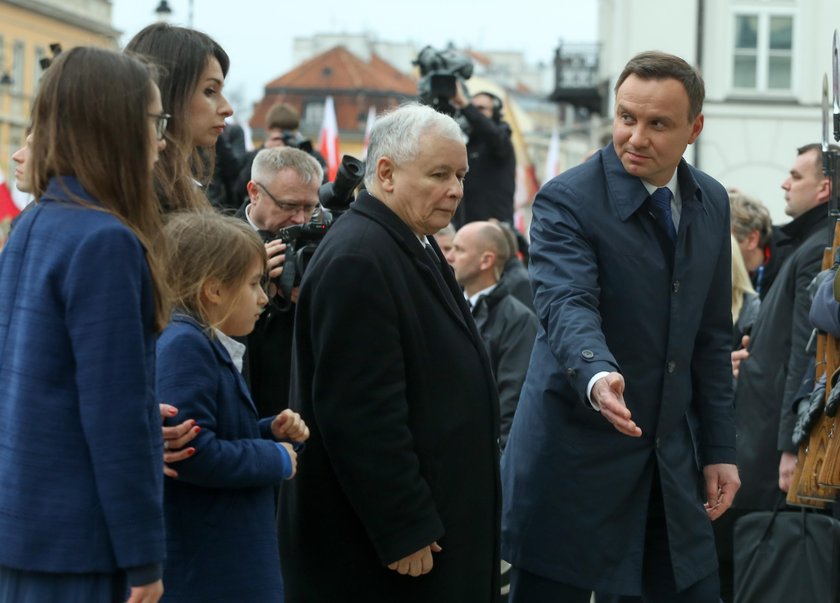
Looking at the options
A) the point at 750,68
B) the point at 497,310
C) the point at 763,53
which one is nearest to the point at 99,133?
the point at 497,310

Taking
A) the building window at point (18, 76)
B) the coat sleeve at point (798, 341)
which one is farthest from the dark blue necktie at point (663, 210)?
the building window at point (18, 76)

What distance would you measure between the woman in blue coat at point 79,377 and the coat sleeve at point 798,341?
3.98 m

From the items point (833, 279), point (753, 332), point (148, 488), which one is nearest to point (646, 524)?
point (833, 279)

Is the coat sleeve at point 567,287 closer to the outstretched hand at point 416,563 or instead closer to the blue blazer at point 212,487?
the outstretched hand at point 416,563

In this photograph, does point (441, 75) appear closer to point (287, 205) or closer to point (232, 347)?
point (287, 205)

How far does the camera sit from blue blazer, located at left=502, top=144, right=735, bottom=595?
497 cm

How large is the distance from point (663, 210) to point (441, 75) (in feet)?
14.2

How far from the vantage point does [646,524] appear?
5.13m

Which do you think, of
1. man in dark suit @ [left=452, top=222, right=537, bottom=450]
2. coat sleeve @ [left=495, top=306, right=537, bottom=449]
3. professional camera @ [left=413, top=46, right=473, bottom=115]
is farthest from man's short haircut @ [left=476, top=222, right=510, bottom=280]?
professional camera @ [left=413, top=46, right=473, bottom=115]

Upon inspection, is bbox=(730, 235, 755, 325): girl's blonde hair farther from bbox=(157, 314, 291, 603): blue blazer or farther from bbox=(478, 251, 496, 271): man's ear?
bbox=(157, 314, 291, 603): blue blazer

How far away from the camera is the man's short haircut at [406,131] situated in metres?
4.64

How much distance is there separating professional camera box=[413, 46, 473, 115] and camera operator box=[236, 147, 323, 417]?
10.4 ft

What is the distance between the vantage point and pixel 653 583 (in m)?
5.14

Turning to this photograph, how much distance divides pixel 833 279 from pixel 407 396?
2.01m
